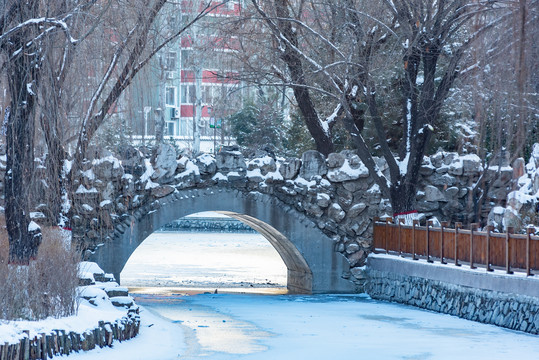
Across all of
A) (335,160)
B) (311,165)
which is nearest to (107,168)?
(311,165)

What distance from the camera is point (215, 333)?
40.5 ft

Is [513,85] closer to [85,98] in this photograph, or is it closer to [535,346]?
[535,346]

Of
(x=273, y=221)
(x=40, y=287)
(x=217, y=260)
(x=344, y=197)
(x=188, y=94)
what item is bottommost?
(x=217, y=260)

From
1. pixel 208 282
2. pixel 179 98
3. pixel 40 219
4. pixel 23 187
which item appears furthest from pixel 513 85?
pixel 179 98

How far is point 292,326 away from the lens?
43.3ft

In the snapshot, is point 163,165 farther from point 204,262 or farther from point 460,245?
point 204,262

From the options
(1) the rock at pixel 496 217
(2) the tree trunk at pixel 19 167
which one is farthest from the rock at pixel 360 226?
(2) the tree trunk at pixel 19 167

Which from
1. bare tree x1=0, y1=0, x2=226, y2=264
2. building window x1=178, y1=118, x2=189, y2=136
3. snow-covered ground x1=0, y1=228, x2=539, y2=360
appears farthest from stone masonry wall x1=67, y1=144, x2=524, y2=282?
building window x1=178, y1=118, x2=189, y2=136

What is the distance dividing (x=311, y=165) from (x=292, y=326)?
5.88 m

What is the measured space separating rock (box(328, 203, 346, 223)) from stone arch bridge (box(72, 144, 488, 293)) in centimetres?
2

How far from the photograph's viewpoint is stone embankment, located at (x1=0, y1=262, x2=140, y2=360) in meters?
8.55

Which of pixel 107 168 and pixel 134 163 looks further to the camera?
pixel 134 163

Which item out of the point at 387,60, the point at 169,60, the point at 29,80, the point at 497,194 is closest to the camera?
the point at 29,80

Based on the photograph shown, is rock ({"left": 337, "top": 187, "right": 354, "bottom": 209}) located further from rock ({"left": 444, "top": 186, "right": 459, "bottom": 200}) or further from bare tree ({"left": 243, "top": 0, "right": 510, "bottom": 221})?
rock ({"left": 444, "top": 186, "right": 459, "bottom": 200})
